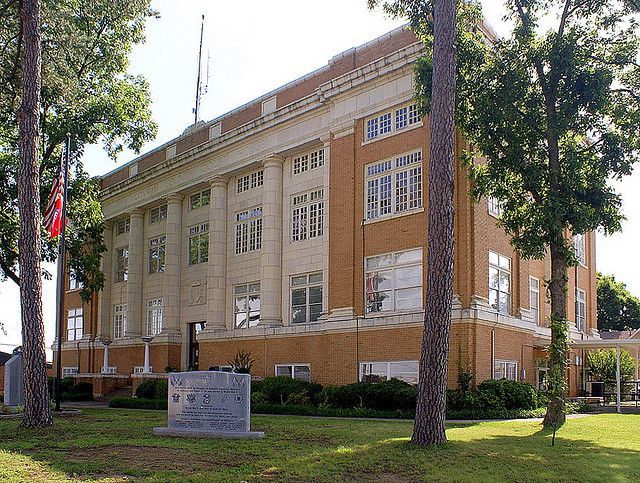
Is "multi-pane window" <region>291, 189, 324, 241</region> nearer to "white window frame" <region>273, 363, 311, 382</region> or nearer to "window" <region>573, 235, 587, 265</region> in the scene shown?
"white window frame" <region>273, 363, 311, 382</region>

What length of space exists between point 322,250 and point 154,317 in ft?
48.3

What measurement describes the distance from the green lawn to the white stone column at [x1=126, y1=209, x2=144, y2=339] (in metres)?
24.4

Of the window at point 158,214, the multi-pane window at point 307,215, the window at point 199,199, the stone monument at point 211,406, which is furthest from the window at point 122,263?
the stone monument at point 211,406

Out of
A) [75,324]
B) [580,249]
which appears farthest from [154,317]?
[580,249]

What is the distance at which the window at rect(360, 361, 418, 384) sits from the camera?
81.5 feet

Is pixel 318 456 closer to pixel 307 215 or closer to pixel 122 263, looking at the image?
pixel 307 215

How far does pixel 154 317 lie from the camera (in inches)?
1594

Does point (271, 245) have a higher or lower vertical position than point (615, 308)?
higher

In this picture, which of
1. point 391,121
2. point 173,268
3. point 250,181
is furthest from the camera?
point 173,268

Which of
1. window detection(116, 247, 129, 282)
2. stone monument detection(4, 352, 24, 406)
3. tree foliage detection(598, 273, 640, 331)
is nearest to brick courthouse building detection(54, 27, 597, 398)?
window detection(116, 247, 129, 282)

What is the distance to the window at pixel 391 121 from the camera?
86.3ft

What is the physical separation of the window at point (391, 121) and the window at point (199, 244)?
12.2 metres

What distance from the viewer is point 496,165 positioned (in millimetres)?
20312

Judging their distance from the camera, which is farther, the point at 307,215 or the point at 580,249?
the point at 580,249
